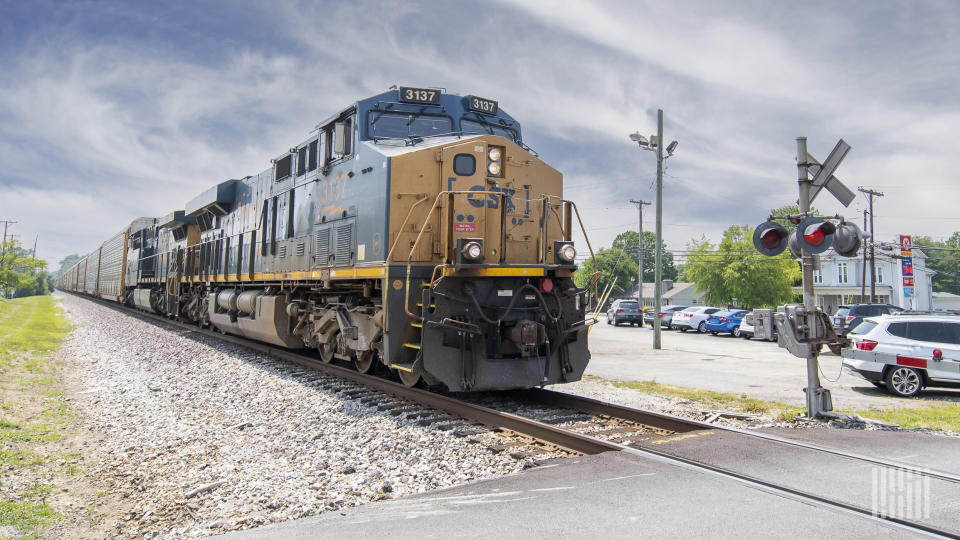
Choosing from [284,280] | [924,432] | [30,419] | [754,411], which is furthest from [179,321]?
[924,432]

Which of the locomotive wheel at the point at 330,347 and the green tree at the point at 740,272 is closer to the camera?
the locomotive wheel at the point at 330,347

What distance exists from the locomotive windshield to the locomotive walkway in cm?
493

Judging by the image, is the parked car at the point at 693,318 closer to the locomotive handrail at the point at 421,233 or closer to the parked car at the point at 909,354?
the parked car at the point at 909,354

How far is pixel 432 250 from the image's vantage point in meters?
7.06

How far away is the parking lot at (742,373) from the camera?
352 inches

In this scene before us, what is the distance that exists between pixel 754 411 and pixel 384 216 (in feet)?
16.6

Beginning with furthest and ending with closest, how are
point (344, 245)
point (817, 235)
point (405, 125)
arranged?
point (344, 245)
point (405, 125)
point (817, 235)

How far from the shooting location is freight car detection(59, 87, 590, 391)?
21.8 ft

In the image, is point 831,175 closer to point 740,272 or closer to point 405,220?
point 405,220

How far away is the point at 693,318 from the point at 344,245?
77.9ft

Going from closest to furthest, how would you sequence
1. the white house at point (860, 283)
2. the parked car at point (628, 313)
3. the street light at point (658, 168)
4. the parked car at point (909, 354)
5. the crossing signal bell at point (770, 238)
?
1. the crossing signal bell at point (770, 238)
2. the parked car at point (909, 354)
3. the street light at point (658, 168)
4. the parked car at point (628, 313)
5. the white house at point (860, 283)

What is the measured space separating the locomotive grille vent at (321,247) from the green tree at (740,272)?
3727 cm

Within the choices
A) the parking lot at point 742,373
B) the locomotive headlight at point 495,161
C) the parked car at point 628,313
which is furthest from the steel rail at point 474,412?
the parked car at point 628,313

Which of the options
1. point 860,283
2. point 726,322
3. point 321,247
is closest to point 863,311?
point 726,322
